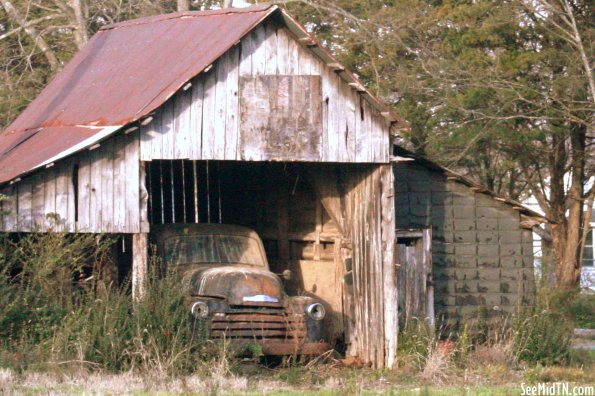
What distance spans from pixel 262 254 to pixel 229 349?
3423mm

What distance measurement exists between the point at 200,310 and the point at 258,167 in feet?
17.6

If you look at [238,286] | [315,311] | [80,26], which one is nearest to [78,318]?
[238,286]

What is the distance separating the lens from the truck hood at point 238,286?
14992 millimetres

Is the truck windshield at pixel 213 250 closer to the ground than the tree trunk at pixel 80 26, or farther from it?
closer to the ground

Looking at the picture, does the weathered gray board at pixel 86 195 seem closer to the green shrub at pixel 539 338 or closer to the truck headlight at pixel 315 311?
the truck headlight at pixel 315 311

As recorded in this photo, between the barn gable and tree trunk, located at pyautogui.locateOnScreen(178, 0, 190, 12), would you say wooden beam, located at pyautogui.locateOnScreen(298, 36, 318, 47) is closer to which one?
the barn gable

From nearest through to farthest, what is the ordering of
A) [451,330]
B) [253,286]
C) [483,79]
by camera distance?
[253,286] < [451,330] < [483,79]

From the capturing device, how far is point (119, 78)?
17.0 m

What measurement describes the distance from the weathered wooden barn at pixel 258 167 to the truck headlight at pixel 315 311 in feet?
3.74

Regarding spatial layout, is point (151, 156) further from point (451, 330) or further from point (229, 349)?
point (451, 330)

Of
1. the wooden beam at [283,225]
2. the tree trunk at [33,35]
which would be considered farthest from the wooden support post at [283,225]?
the tree trunk at [33,35]

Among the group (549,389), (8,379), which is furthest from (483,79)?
(8,379)

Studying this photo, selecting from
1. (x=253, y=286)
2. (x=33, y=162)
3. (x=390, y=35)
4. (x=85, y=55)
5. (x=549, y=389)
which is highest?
(x=390, y=35)

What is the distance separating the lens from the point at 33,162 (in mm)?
14391
